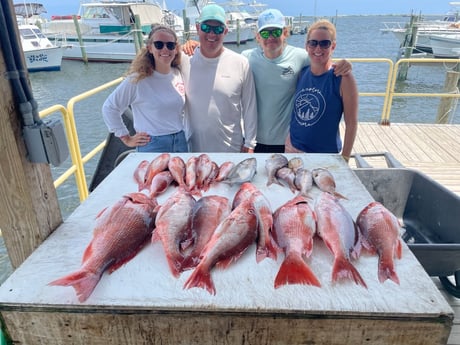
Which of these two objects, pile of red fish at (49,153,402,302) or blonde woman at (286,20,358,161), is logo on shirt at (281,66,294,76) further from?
pile of red fish at (49,153,402,302)

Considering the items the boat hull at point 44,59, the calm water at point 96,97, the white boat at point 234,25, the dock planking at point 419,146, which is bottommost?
the calm water at point 96,97

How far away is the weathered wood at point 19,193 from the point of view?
53.2 inches

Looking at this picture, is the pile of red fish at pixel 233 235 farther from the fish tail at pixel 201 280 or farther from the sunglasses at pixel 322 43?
the sunglasses at pixel 322 43

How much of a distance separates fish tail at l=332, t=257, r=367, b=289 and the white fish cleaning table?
2 cm

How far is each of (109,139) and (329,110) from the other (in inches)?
94.1

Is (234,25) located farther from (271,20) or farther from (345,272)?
(345,272)

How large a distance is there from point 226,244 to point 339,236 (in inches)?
17.7

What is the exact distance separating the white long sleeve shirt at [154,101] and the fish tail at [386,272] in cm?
202

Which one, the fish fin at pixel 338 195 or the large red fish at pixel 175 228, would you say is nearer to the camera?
the large red fish at pixel 175 228

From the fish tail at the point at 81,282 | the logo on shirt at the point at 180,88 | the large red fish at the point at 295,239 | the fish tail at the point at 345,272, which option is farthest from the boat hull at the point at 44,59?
the fish tail at the point at 345,272

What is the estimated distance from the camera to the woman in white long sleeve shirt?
2.68m

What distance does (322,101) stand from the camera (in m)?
2.63

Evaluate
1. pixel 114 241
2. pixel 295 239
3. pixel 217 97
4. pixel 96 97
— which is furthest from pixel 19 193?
pixel 96 97

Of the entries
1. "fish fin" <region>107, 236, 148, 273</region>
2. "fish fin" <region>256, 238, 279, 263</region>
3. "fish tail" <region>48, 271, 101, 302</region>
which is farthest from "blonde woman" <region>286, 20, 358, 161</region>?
"fish tail" <region>48, 271, 101, 302</region>
